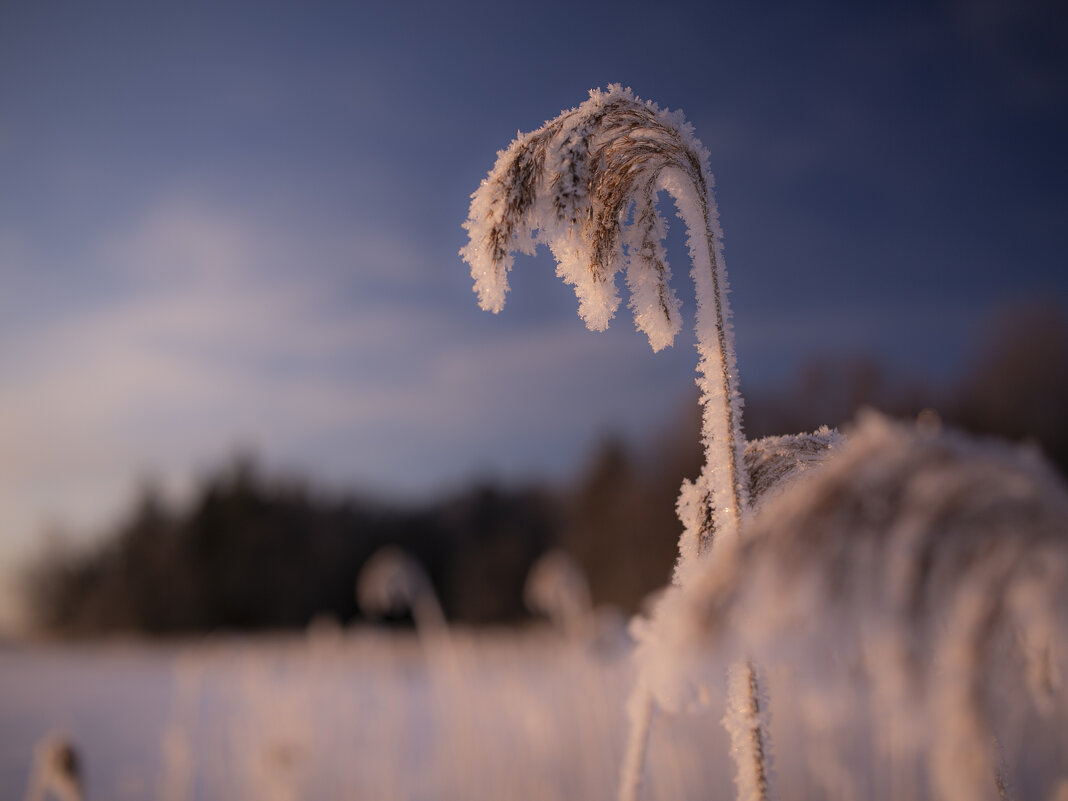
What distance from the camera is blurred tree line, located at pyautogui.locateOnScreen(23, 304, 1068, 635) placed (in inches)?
881

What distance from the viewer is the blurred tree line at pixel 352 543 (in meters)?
22.4

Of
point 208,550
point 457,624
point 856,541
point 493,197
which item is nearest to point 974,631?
point 856,541

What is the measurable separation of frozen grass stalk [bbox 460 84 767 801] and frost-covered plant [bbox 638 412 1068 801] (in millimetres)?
390

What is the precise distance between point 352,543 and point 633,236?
38829 millimetres

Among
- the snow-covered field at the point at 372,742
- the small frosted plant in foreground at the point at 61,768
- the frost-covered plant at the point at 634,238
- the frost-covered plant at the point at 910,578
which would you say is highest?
the frost-covered plant at the point at 634,238

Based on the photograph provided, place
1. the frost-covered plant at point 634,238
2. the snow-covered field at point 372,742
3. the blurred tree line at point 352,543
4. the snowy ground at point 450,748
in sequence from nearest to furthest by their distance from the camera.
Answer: the frost-covered plant at point 634,238
the snowy ground at point 450,748
the snow-covered field at point 372,742
the blurred tree line at point 352,543

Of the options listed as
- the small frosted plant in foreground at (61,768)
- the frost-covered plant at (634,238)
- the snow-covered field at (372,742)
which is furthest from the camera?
the snow-covered field at (372,742)

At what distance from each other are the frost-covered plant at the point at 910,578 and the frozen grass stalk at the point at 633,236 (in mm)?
390

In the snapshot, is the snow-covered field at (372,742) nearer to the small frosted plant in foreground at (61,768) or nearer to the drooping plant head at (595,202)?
the small frosted plant in foreground at (61,768)

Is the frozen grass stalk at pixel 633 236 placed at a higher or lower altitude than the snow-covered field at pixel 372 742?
higher

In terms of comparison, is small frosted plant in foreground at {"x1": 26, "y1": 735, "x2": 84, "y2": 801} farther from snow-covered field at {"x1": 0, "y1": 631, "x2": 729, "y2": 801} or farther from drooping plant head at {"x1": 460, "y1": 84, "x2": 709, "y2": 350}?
drooping plant head at {"x1": 460, "y1": 84, "x2": 709, "y2": 350}

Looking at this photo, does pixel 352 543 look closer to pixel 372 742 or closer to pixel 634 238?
pixel 372 742

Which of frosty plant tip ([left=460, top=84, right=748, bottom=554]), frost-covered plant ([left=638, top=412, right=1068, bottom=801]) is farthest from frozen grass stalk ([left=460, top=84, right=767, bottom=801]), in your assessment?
frost-covered plant ([left=638, top=412, right=1068, bottom=801])

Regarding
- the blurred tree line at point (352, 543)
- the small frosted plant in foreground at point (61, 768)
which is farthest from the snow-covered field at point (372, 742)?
the blurred tree line at point (352, 543)
